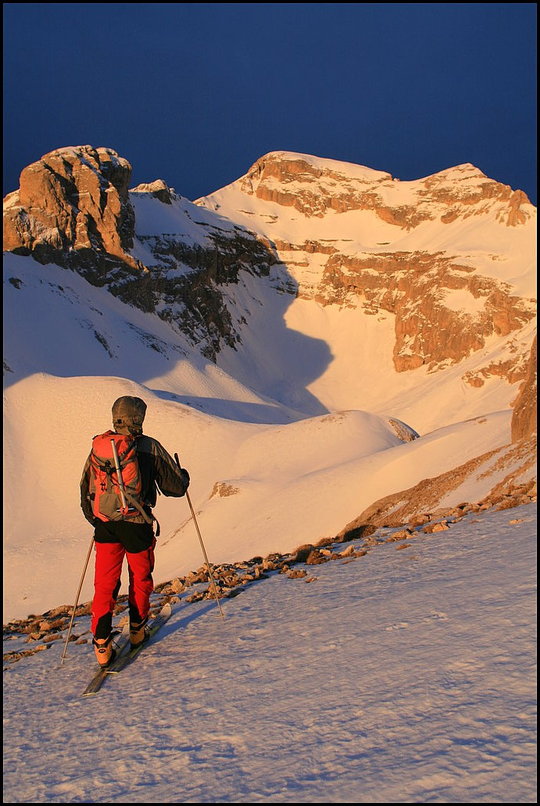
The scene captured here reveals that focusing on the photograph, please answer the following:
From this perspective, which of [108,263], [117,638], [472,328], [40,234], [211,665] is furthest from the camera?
[472,328]

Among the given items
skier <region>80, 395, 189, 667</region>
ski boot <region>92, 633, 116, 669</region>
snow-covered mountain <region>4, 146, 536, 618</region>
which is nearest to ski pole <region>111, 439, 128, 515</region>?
skier <region>80, 395, 189, 667</region>

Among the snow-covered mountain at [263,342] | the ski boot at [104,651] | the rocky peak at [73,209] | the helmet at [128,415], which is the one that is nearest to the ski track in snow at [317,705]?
the ski boot at [104,651]

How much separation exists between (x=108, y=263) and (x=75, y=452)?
4491 cm

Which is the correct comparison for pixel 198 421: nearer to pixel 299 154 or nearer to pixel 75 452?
pixel 75 452

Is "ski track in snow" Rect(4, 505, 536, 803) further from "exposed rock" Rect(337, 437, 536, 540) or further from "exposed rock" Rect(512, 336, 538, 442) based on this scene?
"exposed rock" Rect(512, 336, 538, 442)

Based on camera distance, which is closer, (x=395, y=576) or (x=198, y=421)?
(x=395, y=576)

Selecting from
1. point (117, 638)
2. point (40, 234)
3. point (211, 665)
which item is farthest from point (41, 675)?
point (40, 234)

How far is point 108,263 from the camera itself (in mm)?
74250

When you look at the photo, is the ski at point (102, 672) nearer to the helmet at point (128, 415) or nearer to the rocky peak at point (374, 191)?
the helmet at point (128, 415)

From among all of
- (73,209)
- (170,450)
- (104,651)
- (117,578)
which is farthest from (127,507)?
(73,209)

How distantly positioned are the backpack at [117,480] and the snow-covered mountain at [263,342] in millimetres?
6728

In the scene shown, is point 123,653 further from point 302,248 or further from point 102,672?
point 302,248

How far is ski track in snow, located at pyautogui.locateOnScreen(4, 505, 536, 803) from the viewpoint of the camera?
8.91 feet

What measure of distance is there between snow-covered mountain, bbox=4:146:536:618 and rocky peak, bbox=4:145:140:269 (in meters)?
0.26
